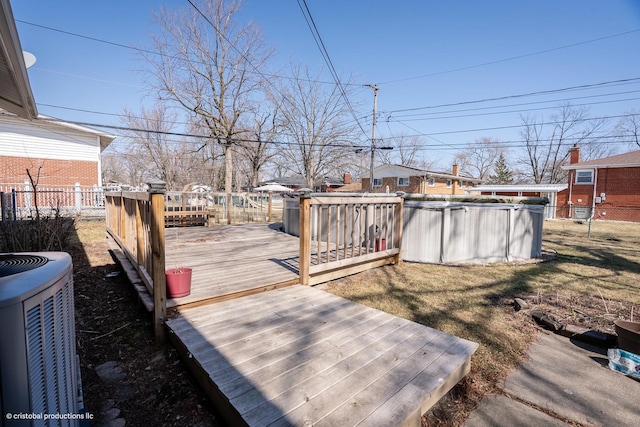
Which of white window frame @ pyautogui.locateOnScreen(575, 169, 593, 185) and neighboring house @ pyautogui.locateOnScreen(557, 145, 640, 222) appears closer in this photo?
neighboring house @ pyautogui.locateOnScreen(557, 145, 640, 222)

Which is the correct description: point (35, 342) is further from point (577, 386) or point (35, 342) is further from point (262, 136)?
point (262, 136)

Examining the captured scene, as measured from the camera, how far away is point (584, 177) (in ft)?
66.6

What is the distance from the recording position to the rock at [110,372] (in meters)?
2.37

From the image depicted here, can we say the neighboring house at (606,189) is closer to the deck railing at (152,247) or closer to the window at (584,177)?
the window at (584,177)

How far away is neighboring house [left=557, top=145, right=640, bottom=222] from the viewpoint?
18183mm

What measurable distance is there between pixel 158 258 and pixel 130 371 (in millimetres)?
935

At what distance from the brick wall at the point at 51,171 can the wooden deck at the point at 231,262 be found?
9.57 m

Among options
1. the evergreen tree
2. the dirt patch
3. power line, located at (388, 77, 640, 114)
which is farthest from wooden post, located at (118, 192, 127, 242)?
the evergreen tree

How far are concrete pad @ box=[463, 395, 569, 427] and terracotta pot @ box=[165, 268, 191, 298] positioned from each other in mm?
2681

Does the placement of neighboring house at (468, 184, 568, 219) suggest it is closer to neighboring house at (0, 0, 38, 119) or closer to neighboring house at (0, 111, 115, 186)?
neighboring house at (0, 0, 38, 119)

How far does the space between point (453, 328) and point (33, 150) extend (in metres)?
17.1

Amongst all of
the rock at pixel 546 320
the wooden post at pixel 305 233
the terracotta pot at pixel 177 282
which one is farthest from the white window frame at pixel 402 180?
the terracotta pot at pixel 177 282

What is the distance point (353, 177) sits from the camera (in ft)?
126

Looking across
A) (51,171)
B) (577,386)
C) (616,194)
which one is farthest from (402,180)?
(577,386)
